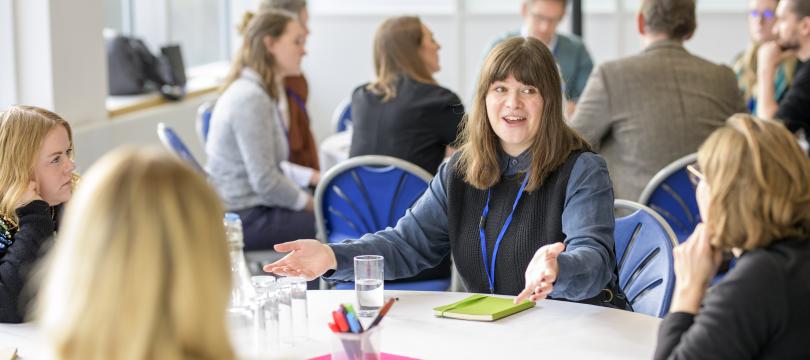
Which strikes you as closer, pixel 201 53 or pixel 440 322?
pixel 440 322

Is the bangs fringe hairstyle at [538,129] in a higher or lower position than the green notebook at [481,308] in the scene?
higher

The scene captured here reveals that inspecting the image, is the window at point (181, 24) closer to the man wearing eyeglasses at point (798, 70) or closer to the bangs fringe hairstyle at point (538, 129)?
the man wearing eyeglasses at point (798, 70)

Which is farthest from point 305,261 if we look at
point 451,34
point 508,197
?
point 451,34

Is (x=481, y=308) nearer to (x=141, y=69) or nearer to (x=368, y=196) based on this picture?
(x=368, y=196)

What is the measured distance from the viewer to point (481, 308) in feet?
6.77

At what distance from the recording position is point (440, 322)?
2.01 metres

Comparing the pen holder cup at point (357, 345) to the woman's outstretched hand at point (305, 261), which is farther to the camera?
the woman's outstretched hand at point (305, 261)

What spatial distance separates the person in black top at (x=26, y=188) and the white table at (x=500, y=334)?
0.34 feet

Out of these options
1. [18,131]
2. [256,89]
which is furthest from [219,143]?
[18,131]

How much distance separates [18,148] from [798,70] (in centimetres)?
315

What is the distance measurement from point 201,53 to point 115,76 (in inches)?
77.4

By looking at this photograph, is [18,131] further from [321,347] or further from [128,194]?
[128,194]

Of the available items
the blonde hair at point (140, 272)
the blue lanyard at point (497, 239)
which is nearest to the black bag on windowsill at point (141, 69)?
the blue lanyard at point (497, 239)

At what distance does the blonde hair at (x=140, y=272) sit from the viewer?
39.0 inches
